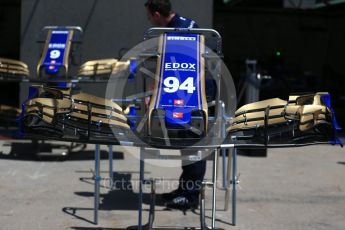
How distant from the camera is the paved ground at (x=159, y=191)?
5703mm

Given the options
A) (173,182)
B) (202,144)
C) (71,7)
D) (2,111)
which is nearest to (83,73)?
(2,111)

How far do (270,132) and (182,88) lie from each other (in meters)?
0.86

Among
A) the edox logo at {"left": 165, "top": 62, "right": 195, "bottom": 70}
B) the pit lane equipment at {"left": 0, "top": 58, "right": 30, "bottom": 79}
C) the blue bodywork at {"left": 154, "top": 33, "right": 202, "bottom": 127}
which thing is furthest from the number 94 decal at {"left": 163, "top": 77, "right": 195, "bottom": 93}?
the pit lane equipment at {"left": 0, "top": 58, "right": 30, "bottom": 79}

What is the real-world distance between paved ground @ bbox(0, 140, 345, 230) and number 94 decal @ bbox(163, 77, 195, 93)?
1331mm

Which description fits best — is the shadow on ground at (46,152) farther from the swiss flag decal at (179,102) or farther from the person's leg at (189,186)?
the swiss flag decal at (179,102)

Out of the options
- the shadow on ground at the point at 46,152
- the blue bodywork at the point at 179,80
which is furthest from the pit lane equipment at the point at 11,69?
the blue bodywork at the point at 179,80

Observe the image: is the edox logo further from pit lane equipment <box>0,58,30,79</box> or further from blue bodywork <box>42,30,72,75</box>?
blue bodywork <box>42,30,72,75</box>

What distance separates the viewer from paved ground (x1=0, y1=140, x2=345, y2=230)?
5.70 metres

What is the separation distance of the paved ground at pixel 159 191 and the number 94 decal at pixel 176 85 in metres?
1.33

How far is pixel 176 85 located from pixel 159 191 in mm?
2039

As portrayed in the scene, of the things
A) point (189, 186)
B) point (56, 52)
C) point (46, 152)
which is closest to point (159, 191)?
point (189, 186)

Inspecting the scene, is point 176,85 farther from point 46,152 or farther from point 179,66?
point 46,152

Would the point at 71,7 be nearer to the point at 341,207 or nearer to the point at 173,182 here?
the point at 173,182

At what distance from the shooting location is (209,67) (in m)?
5.71
